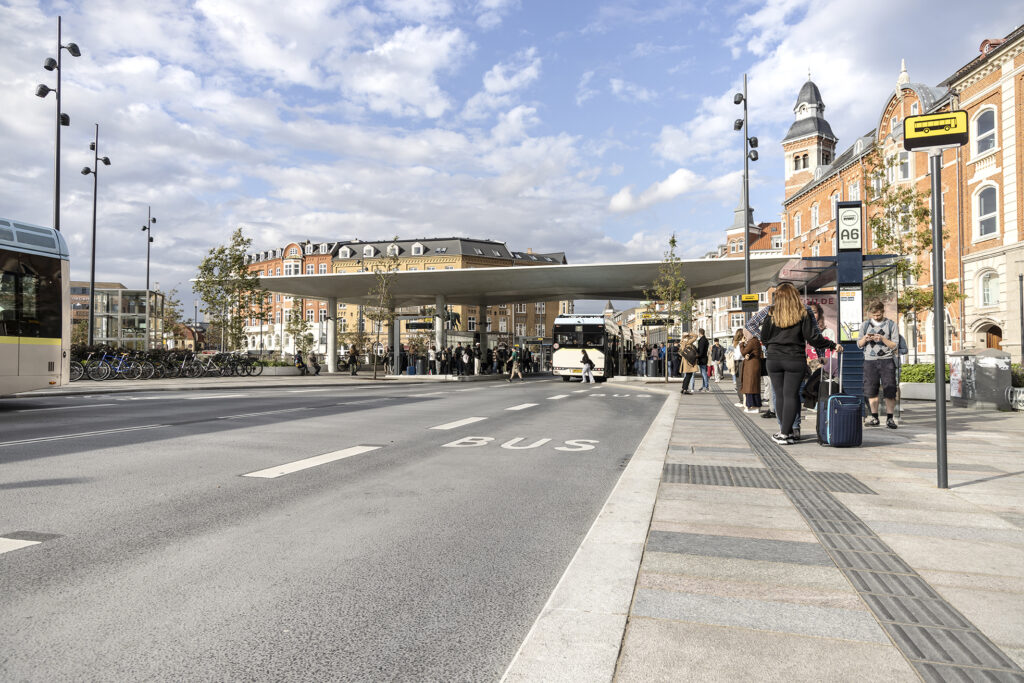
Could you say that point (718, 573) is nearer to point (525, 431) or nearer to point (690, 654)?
point (690, 654)

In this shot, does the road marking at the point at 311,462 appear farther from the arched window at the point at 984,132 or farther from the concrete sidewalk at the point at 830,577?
the arched window at the point at 984,132

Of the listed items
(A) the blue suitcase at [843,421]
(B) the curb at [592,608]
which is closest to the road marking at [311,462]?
(B) the curb at [592,608]

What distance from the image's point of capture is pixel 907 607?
2900 mm

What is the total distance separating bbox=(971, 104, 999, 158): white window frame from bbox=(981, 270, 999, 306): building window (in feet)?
17.7

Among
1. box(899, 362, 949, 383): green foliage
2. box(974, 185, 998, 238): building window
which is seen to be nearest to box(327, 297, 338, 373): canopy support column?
box(899, 362, 949, 383): green foliage

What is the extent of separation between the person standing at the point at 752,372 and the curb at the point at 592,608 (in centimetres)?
846

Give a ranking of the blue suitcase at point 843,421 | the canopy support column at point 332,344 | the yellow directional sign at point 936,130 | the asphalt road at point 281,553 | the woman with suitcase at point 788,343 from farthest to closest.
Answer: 1. the canopy support column at point 332,344
2. the woman with suitcase at point 788,343
3. the blue suitcase at point 843,421
4. the yellow directional sign at point 936,130
5. the asphalt road at point 281,553

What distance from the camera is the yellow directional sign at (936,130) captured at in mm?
5547

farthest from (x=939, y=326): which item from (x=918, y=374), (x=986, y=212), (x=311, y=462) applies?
(x=986, y=212)

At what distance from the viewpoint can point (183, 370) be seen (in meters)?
31.4

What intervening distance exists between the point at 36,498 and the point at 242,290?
3315cm

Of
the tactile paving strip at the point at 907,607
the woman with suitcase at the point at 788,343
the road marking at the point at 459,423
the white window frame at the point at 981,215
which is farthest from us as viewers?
the white window frame at the point at 981,215

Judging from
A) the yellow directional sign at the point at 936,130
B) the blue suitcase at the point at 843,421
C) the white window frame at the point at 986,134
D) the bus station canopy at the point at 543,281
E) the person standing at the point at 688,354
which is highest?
the white window frame at the point at 986,134

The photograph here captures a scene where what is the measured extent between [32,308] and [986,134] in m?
36.6
